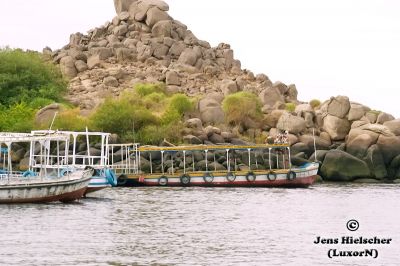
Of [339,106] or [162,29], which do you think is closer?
[339,106]

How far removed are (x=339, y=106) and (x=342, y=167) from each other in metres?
18.5

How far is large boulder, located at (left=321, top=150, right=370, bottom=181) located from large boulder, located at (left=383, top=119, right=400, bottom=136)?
12322 millimetres

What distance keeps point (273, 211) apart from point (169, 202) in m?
9.44

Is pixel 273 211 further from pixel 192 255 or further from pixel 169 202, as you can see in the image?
pixel 192 255

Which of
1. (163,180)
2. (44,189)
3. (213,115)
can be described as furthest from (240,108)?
(44,189)

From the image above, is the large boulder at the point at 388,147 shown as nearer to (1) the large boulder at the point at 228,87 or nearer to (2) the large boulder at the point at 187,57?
(1) the large boulder at the point at 228,87

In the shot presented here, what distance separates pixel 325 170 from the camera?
351ft

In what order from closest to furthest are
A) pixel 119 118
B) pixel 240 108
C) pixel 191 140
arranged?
pixel 191 140 → pixel 119 118 → pixel 240 108

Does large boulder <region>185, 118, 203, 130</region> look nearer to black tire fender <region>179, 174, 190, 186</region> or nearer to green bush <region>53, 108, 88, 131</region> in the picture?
green bush <region>53, 108, 88, 131</region>

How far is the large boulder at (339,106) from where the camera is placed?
404 ft

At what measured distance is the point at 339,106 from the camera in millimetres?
123562

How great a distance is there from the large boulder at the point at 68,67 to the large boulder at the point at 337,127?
4439 centimetres

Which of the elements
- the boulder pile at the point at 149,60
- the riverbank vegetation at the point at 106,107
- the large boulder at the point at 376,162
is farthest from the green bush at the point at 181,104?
the large boulder at the point at 376,162

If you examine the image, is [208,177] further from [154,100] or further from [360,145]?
[154,100]
